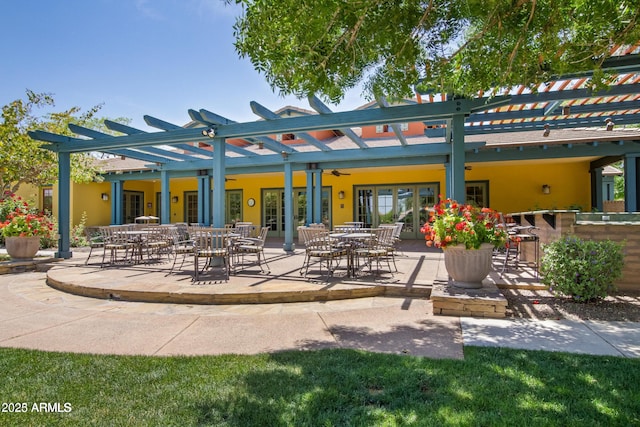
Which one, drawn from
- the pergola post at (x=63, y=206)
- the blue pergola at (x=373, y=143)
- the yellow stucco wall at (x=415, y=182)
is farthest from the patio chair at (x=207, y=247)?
the yellow stucco wall at (x=415, y=182)

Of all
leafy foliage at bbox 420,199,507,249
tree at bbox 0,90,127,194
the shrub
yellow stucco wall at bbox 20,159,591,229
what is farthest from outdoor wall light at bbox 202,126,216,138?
yellow stucco wall at bbox 20,159,591,229

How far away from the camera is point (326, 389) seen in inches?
90.4

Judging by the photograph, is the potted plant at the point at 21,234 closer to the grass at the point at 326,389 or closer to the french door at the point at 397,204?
the grass at the point at 326,389

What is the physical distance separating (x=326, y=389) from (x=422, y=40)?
3662 millimetres

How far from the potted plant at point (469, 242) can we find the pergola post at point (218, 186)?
14.0 ft

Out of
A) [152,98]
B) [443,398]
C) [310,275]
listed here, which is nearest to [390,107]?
[310,275]

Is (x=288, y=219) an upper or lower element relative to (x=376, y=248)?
upper

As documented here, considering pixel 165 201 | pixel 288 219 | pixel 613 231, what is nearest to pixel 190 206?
pixel 165 201

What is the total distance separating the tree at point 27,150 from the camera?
363 inches

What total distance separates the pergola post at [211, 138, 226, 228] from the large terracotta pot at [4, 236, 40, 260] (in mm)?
4482

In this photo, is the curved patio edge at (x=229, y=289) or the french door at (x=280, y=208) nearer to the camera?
the curved patio edge at (x=229, y=289)

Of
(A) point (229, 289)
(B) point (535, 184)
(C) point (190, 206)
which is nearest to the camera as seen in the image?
(A) point (229, 289)

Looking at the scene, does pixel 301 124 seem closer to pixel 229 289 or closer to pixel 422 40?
pixel 422 40

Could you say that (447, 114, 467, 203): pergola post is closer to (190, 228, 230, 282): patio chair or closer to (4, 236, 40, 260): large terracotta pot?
(190, 228, 230, 282): patio chair
